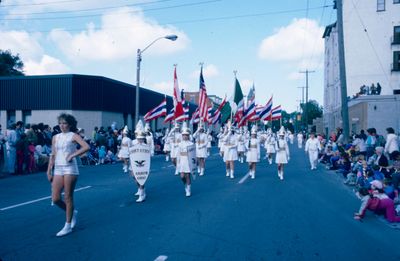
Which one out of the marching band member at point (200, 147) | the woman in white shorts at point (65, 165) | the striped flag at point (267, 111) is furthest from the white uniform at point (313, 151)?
the woman in white shorts at point (65, 165)

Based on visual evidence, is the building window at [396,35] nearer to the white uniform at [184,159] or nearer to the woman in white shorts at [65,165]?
the white uniform at [184,159]

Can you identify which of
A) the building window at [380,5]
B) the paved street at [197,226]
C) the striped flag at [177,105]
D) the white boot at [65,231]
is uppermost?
the building window at [380,5]

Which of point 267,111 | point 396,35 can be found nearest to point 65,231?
point 267,111

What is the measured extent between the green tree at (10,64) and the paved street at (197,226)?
51169mm

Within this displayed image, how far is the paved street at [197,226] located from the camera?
655cm

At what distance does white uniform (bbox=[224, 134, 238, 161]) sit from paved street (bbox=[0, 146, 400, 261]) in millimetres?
3862

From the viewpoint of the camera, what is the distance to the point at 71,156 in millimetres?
7375

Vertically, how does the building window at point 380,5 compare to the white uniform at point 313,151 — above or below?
above

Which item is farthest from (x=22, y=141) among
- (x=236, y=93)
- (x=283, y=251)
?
(x=283, y=251)

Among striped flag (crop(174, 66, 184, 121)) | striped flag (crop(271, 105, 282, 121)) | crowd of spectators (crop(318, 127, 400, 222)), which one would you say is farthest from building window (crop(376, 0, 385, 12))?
Answer: striped flag (crop(174, 66, 184, 121))

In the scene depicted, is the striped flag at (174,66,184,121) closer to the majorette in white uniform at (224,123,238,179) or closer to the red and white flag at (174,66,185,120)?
the red and white flag at (174,66,185,120)

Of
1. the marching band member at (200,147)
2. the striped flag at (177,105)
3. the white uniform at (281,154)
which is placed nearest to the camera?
the white uniform at (281,154)

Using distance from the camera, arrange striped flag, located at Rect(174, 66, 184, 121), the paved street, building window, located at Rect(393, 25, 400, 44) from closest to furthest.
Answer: the paved street, striped flag, located at Rect(174, 66, 184, 121), building window, located at Rect(393, 25, 400, 44)

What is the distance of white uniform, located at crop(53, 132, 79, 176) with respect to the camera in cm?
744
